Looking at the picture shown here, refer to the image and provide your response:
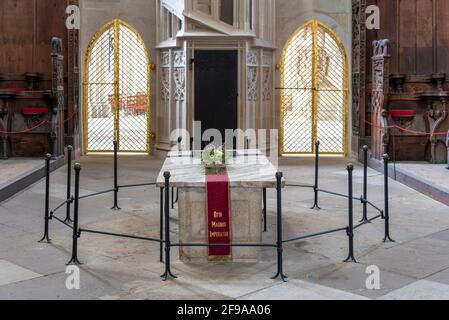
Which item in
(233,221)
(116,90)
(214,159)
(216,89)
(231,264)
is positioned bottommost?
(231,264)

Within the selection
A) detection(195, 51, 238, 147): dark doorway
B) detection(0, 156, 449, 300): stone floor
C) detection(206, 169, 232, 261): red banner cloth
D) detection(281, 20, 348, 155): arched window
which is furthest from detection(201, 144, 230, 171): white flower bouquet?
detection(281, 20, 348, 155): arched window

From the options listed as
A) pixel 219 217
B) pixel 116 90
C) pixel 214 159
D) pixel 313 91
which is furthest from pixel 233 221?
pixel 116 90

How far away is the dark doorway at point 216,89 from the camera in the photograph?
14016mm

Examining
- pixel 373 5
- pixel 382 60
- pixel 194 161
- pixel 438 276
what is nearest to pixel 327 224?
pixel 194 161

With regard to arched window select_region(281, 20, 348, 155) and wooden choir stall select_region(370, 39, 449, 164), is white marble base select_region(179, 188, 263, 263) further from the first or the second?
arched window select_region(281, 20, 348, 155)

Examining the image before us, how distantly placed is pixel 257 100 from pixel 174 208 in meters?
5.69

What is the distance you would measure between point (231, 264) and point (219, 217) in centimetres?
46

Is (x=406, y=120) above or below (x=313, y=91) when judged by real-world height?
below

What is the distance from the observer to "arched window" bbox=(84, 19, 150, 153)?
15.6 metres

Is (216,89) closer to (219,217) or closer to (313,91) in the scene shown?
(313,91)

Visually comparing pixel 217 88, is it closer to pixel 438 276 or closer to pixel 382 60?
pixel 382 60

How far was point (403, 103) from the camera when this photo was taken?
13477 mm

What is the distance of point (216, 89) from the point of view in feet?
46.1

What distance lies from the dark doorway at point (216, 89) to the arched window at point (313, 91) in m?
1.87
